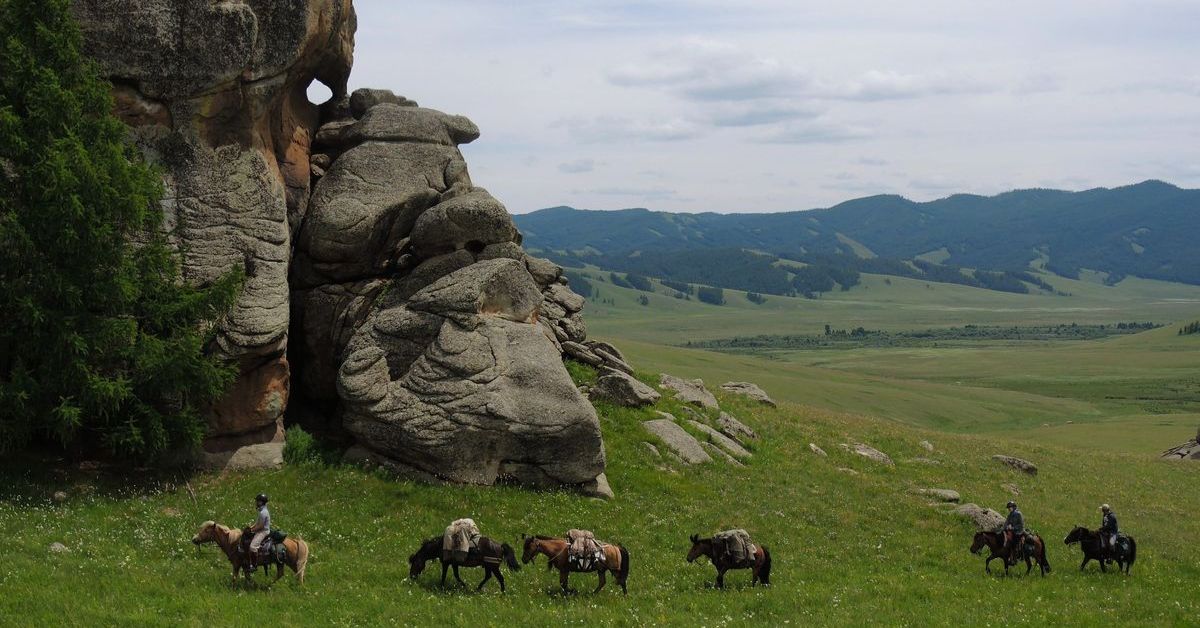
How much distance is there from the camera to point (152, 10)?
116ft

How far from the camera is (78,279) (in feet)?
102

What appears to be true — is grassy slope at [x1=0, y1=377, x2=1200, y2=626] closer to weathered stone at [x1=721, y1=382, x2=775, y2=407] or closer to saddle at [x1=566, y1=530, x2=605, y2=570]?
saddle at [x1=566, y1=530, x2=605, y2=570]

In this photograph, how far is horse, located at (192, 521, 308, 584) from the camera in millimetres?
23875

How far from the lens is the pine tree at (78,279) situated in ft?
99.2

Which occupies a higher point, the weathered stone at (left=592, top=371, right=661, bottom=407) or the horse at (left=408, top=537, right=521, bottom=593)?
the weathered stone at (left=592, top=371, right=661, bottom=407)

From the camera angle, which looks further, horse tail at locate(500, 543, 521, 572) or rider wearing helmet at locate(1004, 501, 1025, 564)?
rider wearing helmet at locate(1004, 501, 1025, 564)

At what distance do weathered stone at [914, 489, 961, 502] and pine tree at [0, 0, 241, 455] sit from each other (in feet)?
101

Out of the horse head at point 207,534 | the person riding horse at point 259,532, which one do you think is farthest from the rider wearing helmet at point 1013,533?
the horse head at point 207,534

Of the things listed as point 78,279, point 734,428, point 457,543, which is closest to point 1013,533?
point 457,543

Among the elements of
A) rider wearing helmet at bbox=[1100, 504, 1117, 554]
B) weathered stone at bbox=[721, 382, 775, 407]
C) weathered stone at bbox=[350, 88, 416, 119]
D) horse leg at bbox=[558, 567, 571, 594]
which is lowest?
horse leg at bbox=[558, 567, 571, 594]

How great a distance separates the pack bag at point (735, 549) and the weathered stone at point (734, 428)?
825 inches

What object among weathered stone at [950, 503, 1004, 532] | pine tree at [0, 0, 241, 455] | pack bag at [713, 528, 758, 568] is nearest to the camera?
pack bag at [713, 528, 758, 568]

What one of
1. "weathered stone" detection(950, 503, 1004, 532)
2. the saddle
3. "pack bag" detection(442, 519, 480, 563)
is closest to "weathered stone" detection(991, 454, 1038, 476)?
"weathered stone" detection(950, 503, 1004, 532)

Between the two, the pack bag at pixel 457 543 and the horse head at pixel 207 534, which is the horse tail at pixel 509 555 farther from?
the horse head at pixel 207 534
